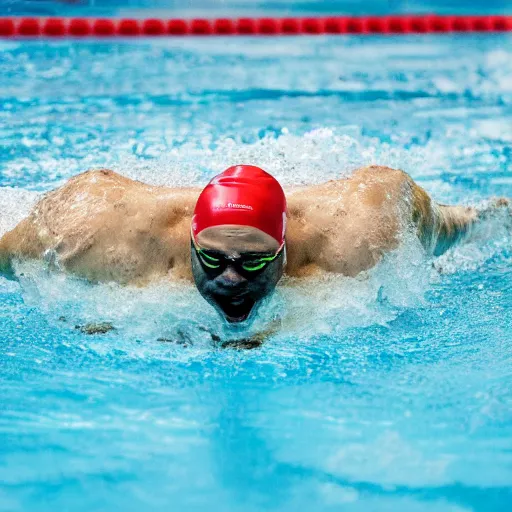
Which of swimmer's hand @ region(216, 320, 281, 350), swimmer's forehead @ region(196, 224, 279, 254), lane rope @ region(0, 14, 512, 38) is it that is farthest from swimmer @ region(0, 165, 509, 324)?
lane rope @ region(0, 14, 512, 38)

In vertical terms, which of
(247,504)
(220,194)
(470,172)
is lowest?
(247,504)

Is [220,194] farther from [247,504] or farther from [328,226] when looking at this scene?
[247,504]

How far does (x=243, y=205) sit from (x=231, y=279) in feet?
0.81

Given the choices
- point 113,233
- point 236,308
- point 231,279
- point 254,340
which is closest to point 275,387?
point 254,340

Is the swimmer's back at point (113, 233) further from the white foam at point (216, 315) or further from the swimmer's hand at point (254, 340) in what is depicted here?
the swimmer's hand at point (254, 340)

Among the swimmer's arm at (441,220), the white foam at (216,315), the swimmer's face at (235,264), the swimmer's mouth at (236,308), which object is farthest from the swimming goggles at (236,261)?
the swimmer's arm at (441,220)

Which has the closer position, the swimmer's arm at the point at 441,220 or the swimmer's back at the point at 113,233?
the swimmer's back at the point at 113,233

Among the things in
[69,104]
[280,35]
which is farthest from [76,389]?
[280,35]

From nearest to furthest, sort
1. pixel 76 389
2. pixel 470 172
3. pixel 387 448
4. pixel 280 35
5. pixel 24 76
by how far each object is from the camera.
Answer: pixel 387 448, pixel 76 389, pixel 470 172, pixel 24 76, pixel 280 35

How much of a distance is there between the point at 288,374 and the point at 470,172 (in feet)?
7.52

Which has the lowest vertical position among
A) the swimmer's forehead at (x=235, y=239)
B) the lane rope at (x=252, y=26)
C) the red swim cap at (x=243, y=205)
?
the swimmer's forehead at (x=235, y=239)

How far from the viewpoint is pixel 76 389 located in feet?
10.1

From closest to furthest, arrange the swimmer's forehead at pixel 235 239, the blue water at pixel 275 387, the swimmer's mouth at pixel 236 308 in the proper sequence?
the blue water at pixel 275 387 < the swimmer's forehead at pixel 235 239 < the swimmer's mouth at pixel 236 308

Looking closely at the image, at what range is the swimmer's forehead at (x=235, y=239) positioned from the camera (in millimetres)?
2834
